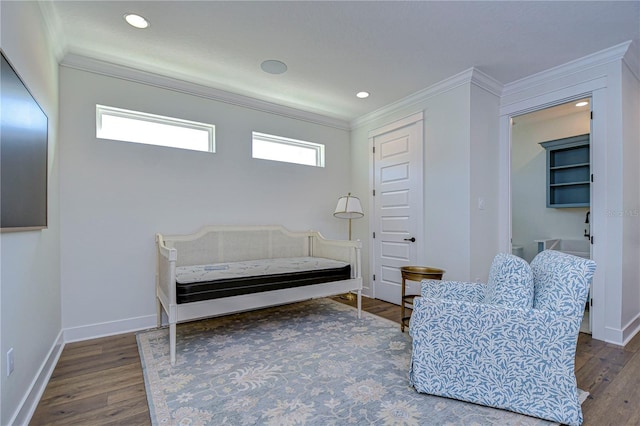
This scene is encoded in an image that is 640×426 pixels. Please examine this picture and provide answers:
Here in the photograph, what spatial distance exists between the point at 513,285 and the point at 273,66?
271 cm

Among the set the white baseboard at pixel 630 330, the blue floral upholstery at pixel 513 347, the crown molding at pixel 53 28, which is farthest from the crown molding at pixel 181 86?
the white baseboard at pixel 630 330

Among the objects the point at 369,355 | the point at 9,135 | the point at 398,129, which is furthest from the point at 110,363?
the point at 398,129

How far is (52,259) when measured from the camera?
2361 mm

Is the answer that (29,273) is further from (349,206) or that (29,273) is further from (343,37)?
(349,206)

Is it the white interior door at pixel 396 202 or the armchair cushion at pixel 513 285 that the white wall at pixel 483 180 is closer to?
the white interior door at pixel 396 202

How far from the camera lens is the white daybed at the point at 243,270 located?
236cm

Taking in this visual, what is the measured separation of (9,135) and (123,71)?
186 cm

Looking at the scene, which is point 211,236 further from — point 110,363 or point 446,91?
point 446,91

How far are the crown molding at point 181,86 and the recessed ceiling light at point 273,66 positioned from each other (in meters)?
0.67

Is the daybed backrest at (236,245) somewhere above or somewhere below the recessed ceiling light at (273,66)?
below

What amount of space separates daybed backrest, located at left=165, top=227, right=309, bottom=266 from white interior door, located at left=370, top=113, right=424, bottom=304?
→ 1.04 meters

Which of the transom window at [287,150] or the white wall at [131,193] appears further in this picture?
the transom window at [287,150]

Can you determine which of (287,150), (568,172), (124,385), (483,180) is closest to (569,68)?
(483,180)

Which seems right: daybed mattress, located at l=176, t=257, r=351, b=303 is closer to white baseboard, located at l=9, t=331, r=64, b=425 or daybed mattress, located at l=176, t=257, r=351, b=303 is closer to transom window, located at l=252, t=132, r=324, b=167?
white baseboard, located at l=9, t=331, r=64, b=425
